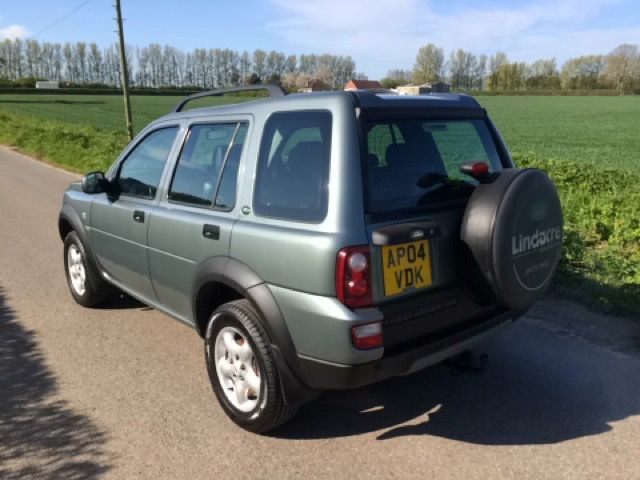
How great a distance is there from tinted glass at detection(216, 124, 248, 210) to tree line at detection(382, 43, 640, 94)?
320ft

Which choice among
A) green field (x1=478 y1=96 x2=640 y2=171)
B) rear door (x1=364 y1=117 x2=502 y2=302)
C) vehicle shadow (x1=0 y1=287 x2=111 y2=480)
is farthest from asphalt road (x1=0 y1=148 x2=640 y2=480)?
green field (x1=478 y1=96 x2=640 y2=171)

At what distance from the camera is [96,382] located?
3.77 meters

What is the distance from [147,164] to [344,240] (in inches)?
84.6

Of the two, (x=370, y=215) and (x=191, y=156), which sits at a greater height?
(x=191, y=156)

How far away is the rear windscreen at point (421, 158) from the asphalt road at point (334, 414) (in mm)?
1295

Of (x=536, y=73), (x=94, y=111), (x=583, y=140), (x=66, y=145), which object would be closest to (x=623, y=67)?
(x=536, y=73)

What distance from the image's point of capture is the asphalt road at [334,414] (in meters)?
2.84

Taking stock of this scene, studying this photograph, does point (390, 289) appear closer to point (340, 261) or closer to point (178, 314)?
point (340, 261)

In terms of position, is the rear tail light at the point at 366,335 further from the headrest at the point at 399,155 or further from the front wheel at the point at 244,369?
the headrest at the point at 399,155

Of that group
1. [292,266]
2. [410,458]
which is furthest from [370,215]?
[410,458]

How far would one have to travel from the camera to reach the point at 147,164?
4102mm

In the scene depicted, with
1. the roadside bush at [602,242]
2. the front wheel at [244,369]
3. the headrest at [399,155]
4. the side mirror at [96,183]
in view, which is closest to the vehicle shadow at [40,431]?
the front wheel at [244,369]

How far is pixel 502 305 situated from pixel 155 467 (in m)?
2.05

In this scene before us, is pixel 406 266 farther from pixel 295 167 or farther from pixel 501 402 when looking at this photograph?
pixel 501 402
